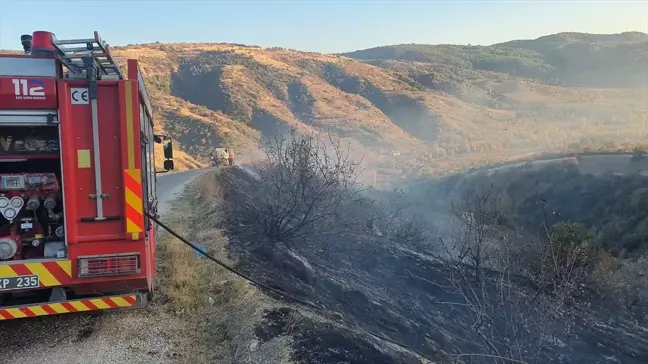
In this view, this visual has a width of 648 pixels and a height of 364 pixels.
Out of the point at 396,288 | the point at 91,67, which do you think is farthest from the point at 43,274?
the point at 396,288

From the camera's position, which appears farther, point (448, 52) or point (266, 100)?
point (448, 52)

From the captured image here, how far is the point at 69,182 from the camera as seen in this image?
15.9ft

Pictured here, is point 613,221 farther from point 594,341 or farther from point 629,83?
point 629,83

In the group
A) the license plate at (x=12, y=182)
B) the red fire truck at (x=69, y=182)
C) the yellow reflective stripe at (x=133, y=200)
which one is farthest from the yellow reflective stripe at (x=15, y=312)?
the yellow reflective stripe at (x=133, y=200)

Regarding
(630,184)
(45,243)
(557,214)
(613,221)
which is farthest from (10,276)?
(630,184)

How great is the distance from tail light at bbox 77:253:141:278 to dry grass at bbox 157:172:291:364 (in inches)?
41.5

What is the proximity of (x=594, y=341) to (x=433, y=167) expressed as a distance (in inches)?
1331

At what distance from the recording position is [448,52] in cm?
12088

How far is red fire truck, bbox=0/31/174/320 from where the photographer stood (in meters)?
4.75

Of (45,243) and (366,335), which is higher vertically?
(45,243)

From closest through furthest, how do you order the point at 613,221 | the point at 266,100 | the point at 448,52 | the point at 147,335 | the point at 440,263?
the point at 147,335
the point at 440,263
the point at 613,221
the point at 266,100
the point at 448,52

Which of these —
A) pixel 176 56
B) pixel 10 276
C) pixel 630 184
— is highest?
pixel 176 56

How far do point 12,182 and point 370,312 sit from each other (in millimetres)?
5578

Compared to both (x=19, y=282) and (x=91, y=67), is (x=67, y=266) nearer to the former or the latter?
(x=19, y=282)
